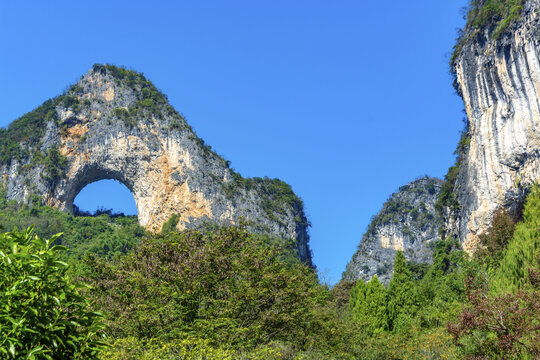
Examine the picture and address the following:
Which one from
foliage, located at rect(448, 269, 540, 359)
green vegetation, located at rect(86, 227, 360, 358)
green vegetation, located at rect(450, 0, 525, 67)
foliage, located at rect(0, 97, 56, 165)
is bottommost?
foliage, located at rect(448, 269, 540, 359)

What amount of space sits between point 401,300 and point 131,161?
55307 mm

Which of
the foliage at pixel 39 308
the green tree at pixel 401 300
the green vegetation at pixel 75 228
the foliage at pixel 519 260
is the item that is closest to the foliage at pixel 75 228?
the green vegetation at pixel 75 228

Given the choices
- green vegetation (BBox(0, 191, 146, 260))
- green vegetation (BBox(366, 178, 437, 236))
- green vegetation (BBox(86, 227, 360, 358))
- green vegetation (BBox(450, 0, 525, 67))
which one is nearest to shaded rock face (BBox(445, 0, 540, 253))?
green vegetation (BBox(450, 0, 525, 67))

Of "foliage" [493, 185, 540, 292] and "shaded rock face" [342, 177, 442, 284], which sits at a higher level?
"shaded rock face" [342, 177, 442, 284]

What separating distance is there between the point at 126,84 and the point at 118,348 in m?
79.6

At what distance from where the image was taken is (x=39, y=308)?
424 cm

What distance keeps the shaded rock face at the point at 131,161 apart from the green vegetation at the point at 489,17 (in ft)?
139

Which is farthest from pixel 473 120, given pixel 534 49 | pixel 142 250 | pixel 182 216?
pixel 182 216

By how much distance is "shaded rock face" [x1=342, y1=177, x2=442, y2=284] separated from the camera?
343 feet

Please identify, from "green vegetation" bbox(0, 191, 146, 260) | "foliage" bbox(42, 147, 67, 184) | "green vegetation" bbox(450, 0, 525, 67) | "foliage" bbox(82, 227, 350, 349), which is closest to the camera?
"foliage" bbox(82, 227, 350, 349)

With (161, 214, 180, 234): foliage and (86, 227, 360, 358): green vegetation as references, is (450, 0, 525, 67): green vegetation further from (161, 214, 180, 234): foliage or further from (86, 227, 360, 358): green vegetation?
(161, 214, 180, 234): foliage

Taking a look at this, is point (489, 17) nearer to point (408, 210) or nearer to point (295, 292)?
point (295, 292)

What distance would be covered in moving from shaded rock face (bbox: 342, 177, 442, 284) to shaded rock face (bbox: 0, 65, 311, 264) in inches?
1062

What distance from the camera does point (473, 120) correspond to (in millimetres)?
40750
